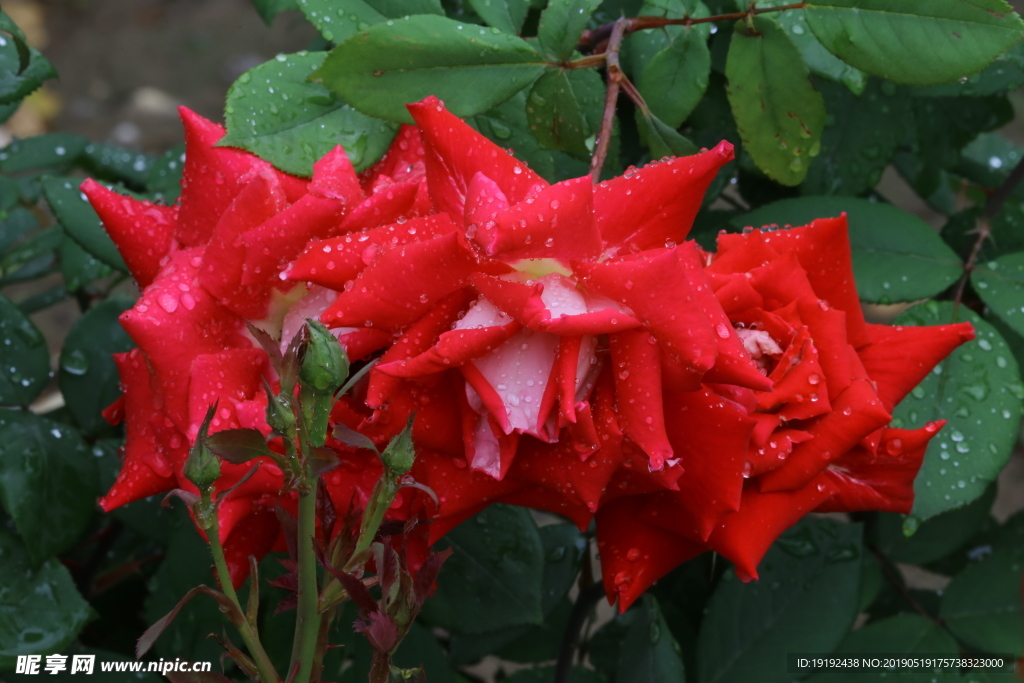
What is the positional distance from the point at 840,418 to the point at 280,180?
0.41m

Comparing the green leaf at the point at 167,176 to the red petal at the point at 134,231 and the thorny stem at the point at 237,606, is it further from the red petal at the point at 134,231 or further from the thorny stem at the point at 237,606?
the thorny stem at the point at 237,606

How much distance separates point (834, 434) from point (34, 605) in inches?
26.5

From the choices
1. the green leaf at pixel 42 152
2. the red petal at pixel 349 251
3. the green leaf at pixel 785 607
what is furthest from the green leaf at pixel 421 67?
the green leaf at pixel 42 152

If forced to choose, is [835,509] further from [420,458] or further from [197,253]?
[197,253]

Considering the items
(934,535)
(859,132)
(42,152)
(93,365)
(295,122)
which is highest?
(295,122)

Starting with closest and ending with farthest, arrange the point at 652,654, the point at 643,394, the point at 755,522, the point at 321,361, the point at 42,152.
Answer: the point at 321,361
the point at 643,394
the point at 755,522
the point at 652,654
the point at 42,152

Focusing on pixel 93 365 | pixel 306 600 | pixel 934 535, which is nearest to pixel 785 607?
A: pixel 934 535

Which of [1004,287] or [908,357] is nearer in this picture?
[908,357]

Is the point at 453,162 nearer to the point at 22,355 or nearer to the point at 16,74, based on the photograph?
the point at 16,74

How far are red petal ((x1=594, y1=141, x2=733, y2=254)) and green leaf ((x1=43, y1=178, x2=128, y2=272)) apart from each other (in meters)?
0.58

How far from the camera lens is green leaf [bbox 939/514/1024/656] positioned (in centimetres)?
96

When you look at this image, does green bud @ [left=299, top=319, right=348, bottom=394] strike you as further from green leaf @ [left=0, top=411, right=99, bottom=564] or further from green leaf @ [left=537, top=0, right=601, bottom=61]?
green leaf @ [left=0, top=411, right=99, bottom=564]

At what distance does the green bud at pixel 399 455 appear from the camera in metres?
0.40

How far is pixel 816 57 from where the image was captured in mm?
774
